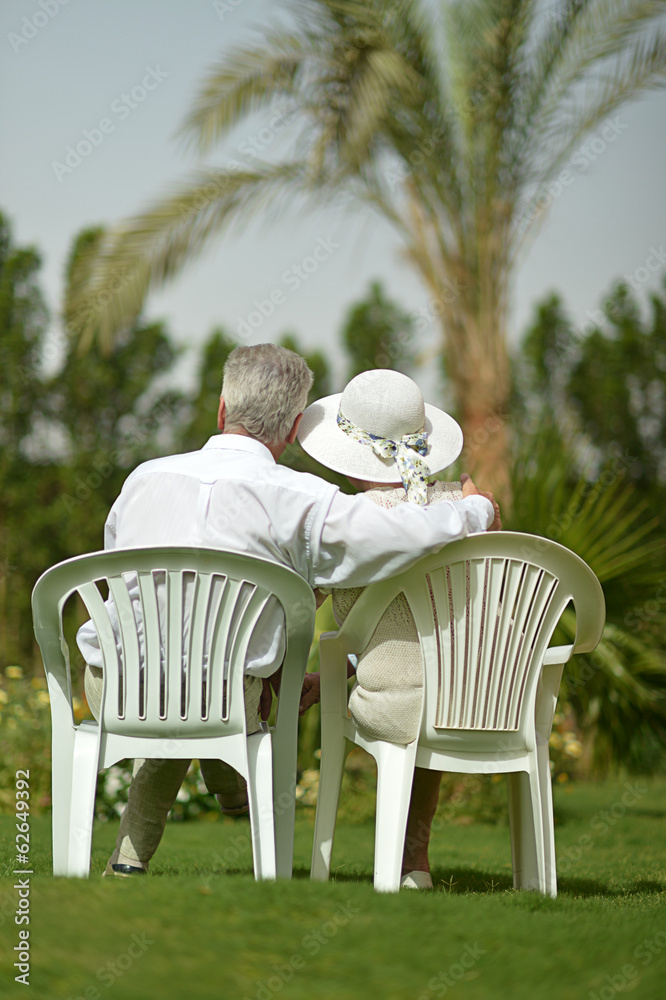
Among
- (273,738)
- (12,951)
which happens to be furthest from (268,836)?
(12,951)

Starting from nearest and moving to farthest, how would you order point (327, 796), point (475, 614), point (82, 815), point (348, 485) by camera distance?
point (82, 815)
point (475, 614)
point (327, 796)
point (348, 485)

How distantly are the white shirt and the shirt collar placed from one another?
6 cm

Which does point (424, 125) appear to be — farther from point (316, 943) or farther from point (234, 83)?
point (316, 943)

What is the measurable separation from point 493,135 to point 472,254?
971mm

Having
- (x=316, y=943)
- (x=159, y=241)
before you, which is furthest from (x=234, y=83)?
(x=316, y=943)

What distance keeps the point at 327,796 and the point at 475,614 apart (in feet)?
2.26

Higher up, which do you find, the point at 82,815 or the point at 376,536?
the point at 376,536

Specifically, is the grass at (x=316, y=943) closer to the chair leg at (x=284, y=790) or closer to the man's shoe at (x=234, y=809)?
the chair leg at (x=284, y=790)

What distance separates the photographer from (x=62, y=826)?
2.44 metres

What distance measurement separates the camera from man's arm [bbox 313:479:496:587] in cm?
241

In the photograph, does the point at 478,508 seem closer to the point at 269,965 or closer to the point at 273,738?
the point at 273,738

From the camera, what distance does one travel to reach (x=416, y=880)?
9.05 ft

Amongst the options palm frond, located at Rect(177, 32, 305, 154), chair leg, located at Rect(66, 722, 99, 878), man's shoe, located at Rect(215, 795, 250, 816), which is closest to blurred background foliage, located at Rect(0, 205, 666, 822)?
palm frond, located at Rect(177, 32, 305, 154)

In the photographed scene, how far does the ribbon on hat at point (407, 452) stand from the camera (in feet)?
8.87
